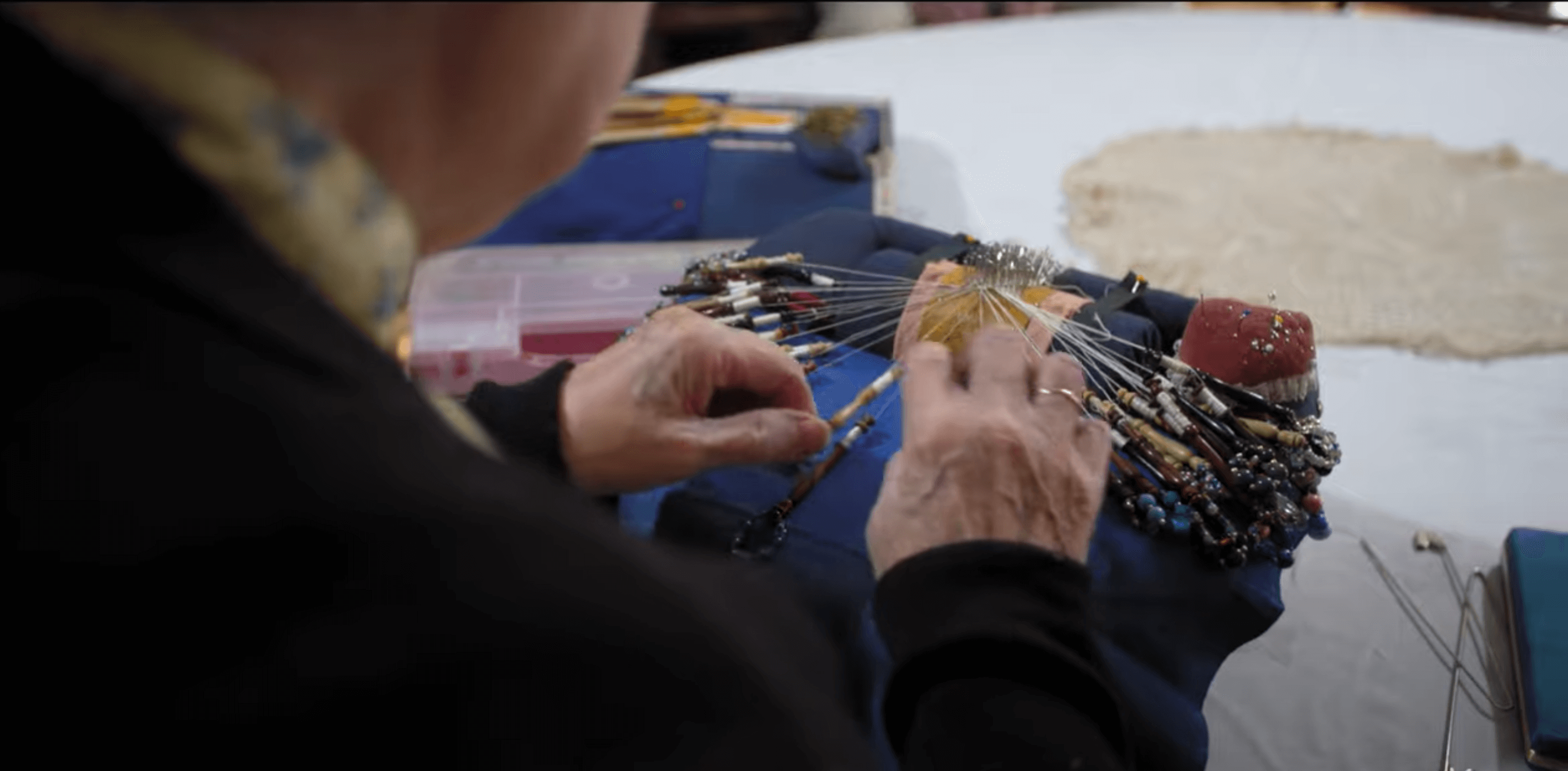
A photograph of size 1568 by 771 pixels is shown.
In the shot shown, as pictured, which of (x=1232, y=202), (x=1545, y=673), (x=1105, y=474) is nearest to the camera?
(x=1105, y=474)

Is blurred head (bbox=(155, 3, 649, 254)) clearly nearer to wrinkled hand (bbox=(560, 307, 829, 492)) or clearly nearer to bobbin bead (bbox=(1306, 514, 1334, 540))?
wrinkled hand (bbox=(560, 307, 829, 492))

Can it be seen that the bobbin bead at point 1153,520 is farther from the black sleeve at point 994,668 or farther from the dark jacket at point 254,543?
the dark jacket at point 254,543

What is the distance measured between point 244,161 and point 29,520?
127 millimetres

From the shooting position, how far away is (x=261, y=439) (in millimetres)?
346

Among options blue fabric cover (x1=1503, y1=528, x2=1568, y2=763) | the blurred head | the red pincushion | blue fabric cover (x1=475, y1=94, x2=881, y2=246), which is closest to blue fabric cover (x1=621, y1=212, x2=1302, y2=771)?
the red pincushion

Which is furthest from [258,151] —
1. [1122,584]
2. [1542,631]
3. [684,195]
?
[684,195]

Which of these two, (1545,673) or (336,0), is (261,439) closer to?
(336,0)

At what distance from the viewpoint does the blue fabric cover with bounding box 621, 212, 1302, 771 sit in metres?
0.75

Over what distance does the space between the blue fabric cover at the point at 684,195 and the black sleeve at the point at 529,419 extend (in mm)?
784

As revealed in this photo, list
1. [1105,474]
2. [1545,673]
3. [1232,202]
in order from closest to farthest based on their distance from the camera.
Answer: [1105,474] → [1545,673] → [1232,202]

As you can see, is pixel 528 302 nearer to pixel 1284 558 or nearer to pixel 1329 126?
pixel 1284 558

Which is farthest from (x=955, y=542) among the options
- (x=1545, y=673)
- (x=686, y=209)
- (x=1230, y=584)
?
(x=686, y=209)

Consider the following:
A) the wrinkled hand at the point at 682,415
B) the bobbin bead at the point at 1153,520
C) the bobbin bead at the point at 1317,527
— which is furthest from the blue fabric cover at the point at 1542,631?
the wrinkled hand at the point at 682,415

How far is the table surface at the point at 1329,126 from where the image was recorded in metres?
0.92
